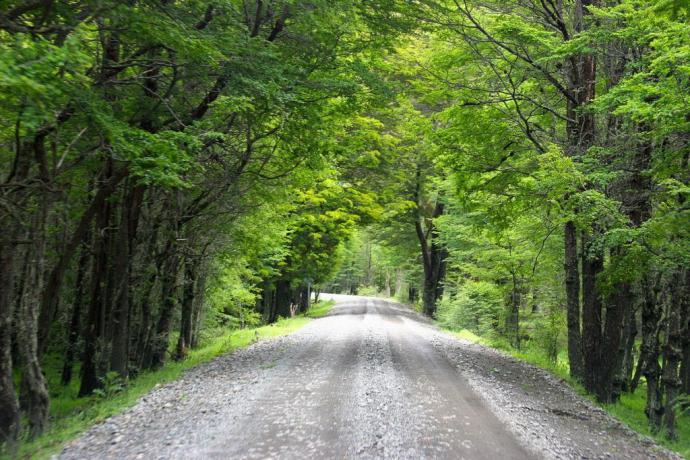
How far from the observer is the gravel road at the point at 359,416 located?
19.2 feet

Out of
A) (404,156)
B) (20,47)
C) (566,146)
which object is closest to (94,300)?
(20,47)

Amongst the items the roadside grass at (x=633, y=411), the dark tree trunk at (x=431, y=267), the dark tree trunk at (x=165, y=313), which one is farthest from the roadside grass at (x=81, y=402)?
the dark tree trunk at (x=431, y=267)

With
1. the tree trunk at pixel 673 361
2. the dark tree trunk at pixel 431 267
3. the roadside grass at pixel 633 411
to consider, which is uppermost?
the dark tree trunk at pixel 431 267

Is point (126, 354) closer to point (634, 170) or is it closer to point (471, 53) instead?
point (471, 53)

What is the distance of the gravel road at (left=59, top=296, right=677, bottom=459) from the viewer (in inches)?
230

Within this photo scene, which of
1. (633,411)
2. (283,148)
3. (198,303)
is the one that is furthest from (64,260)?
(633,411)

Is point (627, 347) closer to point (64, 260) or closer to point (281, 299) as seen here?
point (64, 260)

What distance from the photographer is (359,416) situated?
23.3 feet

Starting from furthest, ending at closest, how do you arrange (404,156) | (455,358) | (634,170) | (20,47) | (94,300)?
(404,156)
(455,358)
(94,300)
(634,170)
(20,47)

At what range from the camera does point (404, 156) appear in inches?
1035

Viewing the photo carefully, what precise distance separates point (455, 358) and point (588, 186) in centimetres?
561

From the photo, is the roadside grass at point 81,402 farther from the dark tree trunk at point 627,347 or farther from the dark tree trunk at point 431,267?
the dark tree trunk at point 431,267

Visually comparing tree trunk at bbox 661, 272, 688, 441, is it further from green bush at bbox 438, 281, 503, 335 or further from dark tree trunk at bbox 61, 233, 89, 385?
dark tree trunk at bbox 61, 233, 89, 385

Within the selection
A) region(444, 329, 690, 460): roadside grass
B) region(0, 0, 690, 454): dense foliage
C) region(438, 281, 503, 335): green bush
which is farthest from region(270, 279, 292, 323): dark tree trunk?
region(444, 329, 690, 460): roadside grass
